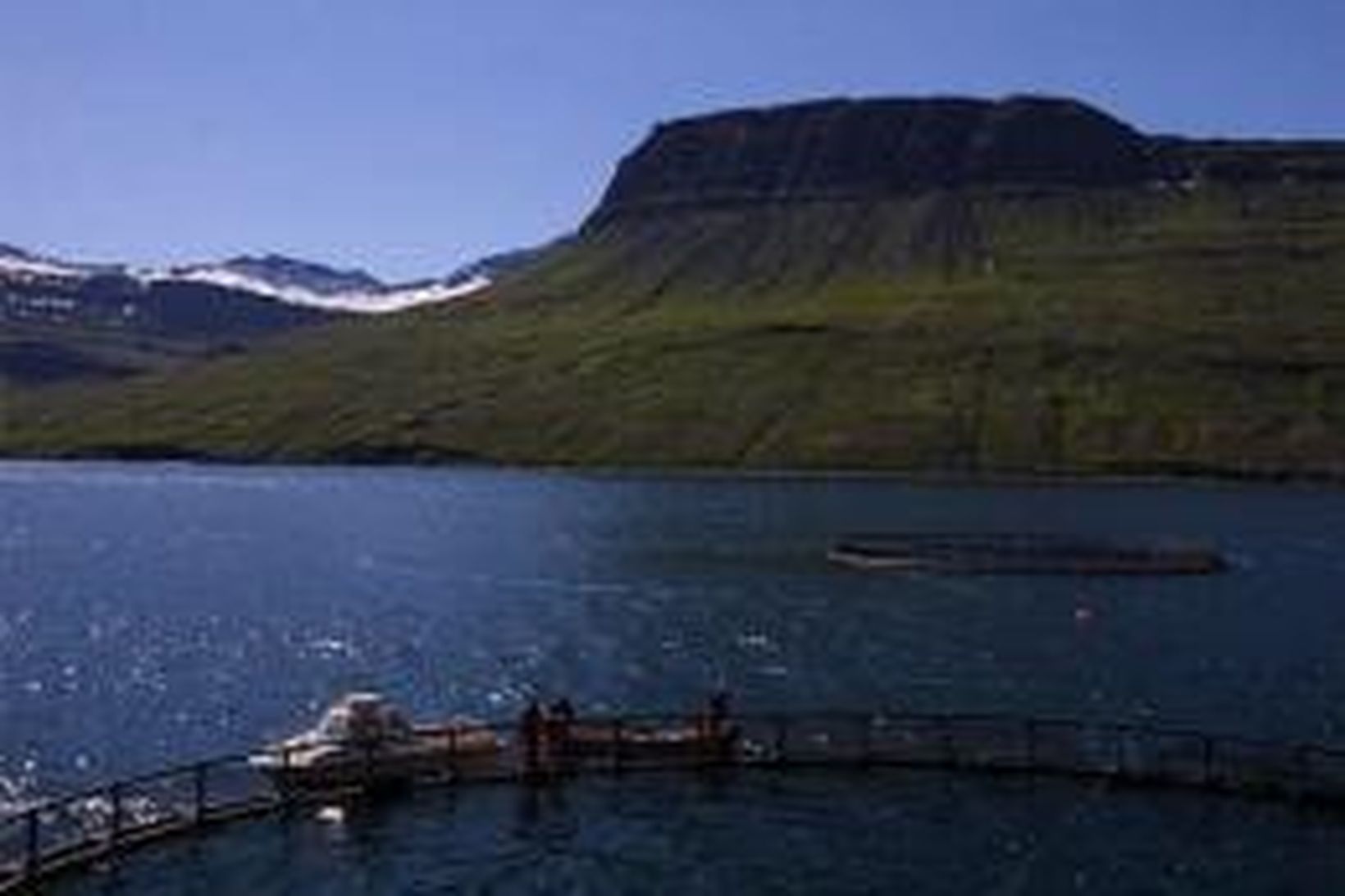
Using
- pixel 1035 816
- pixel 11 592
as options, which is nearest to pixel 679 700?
pixel 1035 816

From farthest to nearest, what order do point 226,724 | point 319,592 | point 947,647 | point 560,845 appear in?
point 319,592
point 947,647
point 226,724
point 560,845

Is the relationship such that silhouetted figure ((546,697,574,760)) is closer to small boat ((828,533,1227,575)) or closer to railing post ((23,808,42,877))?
railing post ((23,808,42,877))

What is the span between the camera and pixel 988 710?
111 meters

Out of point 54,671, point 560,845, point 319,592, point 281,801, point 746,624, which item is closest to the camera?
point 560,845

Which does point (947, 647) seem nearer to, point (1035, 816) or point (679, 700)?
point (679, 700)

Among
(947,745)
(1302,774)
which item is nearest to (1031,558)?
(947,745)

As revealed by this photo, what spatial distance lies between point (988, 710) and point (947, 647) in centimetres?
2435

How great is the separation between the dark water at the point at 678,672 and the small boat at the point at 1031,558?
16.1 ft

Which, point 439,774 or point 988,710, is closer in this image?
point 439,774

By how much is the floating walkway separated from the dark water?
8.88 feet

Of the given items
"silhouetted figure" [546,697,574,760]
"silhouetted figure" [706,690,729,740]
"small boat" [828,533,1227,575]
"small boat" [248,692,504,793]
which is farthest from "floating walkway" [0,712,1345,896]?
"small boat" [828,533,1227,575]

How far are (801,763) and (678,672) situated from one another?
3561 cm

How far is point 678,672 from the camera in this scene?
125375mm

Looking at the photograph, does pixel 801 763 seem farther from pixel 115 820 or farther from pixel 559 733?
pixel 115 820
